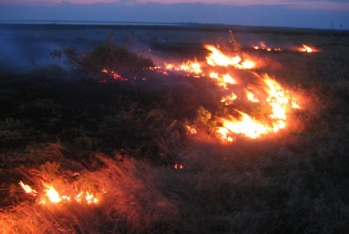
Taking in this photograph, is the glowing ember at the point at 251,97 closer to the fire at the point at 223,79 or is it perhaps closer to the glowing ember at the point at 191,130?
the fire at the point at 223,79

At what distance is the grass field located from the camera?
4.07 metres

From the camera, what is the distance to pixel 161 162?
5.88m

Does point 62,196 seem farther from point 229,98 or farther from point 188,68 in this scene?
point 188,68

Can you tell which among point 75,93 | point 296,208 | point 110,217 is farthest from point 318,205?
point 75,93

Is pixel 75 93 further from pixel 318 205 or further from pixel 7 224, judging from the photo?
pixel 318 205

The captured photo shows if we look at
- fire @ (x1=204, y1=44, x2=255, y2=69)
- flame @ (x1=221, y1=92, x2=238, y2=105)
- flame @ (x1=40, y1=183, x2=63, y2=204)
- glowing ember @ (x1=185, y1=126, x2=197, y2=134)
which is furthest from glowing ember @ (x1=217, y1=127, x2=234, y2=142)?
fire @ (x1=204, y1=44, x2=255, y2=69)

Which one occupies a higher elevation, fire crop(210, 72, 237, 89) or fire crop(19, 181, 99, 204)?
fire crop(210, 72, 237, 89)

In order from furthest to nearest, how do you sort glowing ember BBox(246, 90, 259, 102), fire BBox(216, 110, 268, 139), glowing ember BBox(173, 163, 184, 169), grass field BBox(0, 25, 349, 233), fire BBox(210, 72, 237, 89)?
fire BBox(210, 72, 237, 89) < glowing ember BBox(246, 90, 259, 102) < fire BBox(216, 110, 268, 139) < glowing ember BBox(173, 163, 184, 169) < grass field BBox(0, 25, 349, 233)

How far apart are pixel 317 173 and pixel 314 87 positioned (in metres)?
5.89

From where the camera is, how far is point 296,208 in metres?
4.25

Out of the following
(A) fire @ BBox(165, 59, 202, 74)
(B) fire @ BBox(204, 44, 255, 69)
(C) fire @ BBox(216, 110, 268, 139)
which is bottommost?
(C) fire @ BBox(216, 110, 268, 139)

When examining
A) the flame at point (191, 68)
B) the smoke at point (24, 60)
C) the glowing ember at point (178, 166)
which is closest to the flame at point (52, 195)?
the glowing ember at point (178, 166)

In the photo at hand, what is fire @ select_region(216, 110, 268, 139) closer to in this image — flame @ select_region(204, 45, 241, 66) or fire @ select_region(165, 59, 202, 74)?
fire @ select_region(165, 59, 202, 74)

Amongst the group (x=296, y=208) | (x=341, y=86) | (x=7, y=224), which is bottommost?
(x=7, y=224)
